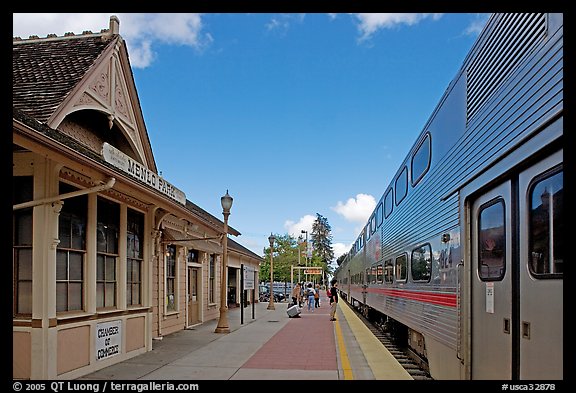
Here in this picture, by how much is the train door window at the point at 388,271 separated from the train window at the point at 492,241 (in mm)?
6701

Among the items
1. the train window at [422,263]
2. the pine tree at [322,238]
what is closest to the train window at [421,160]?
the train window at [422,263]

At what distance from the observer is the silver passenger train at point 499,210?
3.24m

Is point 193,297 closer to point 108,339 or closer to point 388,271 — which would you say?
point 388,271

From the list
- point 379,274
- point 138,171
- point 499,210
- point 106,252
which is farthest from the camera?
point 379,274

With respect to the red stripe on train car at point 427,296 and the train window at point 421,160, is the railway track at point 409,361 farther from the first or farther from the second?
the train window at point 421,160

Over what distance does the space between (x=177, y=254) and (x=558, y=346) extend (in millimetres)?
13720

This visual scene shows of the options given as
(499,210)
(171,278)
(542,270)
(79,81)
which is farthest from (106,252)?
(542,270)

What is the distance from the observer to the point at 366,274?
18734 millimetres

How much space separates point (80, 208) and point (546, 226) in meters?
6.99

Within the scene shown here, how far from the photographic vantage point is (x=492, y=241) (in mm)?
4461

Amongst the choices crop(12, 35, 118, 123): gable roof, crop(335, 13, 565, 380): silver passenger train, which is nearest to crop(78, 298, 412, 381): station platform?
crop(335, 13, 565, 380): silver passenger train

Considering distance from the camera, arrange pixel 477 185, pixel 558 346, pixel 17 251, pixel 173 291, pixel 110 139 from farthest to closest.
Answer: pixel 173 291
pixel 110 139
pixel 17 251
pixel 477 185
pixel 558 346
